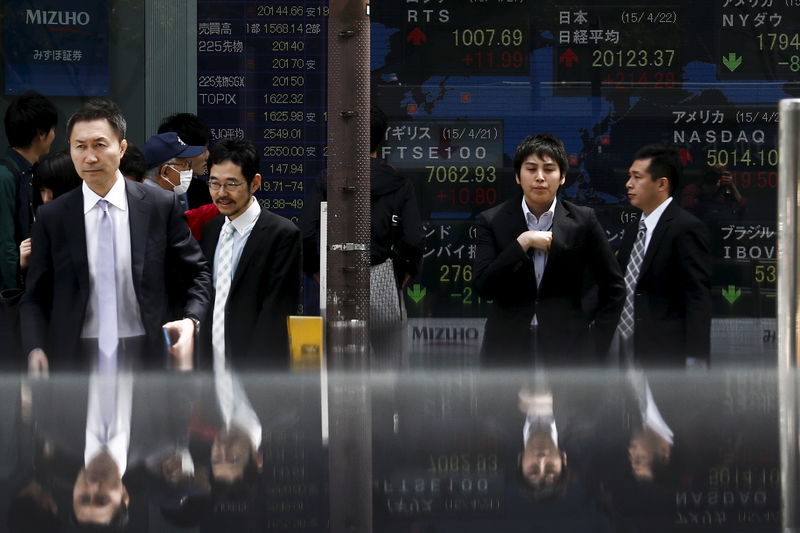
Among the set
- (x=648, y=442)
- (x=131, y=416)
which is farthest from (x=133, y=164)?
(x=648, y=442)

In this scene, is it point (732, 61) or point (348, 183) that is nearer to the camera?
point (348, 183)

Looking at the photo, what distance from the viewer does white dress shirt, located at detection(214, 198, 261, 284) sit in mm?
6773

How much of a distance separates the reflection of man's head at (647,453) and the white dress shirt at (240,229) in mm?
2498

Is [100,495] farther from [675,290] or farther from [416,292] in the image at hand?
[416,292]

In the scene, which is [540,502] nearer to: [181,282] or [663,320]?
[181,282]

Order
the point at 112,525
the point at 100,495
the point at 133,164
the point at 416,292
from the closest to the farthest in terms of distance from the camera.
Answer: the point at 112,525 → the point at 100,495 → the point at 133,164 → the point at 416,292

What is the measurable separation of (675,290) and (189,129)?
3727 millimetres

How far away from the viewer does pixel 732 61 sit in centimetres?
1064

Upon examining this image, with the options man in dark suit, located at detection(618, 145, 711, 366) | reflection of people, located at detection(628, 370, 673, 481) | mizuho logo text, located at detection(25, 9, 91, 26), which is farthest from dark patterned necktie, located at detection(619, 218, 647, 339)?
mizuho logo text, located at detection(25, 9, 91, 26)

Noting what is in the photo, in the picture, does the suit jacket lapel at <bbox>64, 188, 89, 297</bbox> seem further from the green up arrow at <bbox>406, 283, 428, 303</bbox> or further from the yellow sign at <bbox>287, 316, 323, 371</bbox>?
the green up arrow at <bbox>406, 283, 428, 303</bbox>

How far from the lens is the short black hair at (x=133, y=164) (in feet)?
24.5

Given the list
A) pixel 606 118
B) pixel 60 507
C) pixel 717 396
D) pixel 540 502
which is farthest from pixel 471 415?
pixel 606 118

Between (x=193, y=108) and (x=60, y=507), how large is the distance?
286 inches

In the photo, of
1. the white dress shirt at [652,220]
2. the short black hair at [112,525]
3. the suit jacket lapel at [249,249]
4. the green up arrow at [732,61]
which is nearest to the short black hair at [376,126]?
the suit jacket lapel at [249,249]
